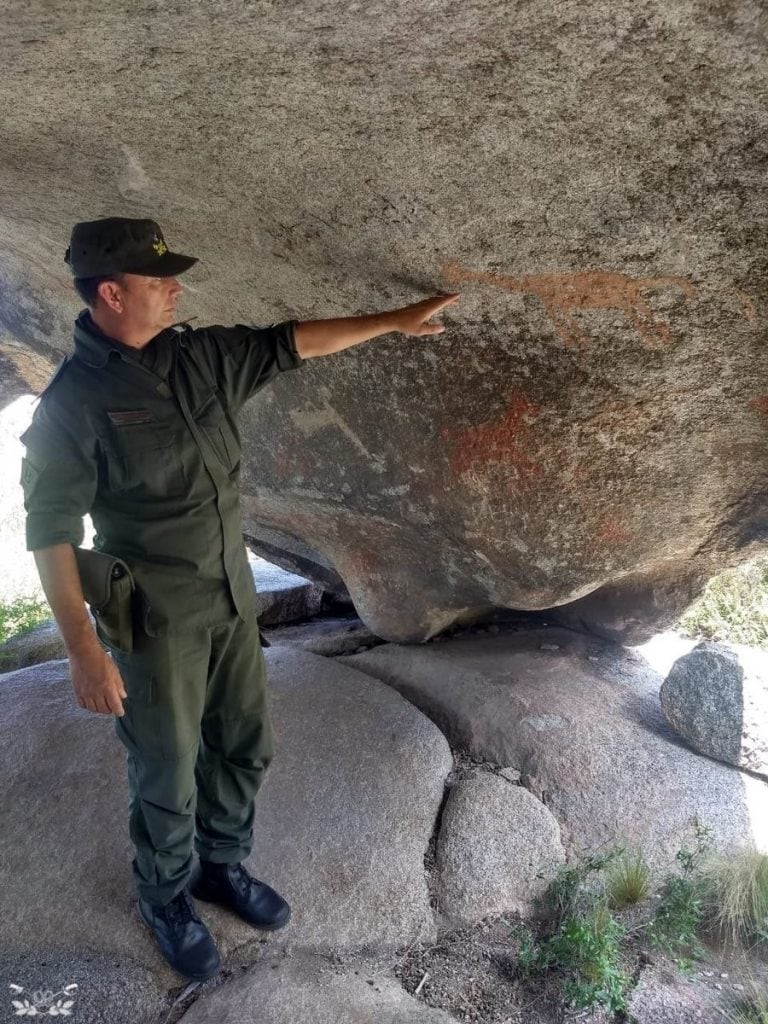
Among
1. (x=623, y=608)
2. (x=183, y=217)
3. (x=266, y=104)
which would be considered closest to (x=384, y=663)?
(x=623, y=608)

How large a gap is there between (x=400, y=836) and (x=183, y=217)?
8.16 ft

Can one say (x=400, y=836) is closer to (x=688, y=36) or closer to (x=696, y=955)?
(x=696, y=955)

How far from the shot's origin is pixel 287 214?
2975mm

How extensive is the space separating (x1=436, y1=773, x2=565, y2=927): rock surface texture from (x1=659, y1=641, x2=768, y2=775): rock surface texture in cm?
94

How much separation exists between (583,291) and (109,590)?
1.74 metres

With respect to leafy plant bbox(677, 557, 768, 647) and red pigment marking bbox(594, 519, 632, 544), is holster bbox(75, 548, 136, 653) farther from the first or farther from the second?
leafy plant bbox(677, 557, 768, 647)

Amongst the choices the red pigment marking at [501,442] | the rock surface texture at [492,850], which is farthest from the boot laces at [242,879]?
the red pigment marking at [501,442]

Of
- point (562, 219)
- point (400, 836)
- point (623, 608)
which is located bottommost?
point (400, 836)

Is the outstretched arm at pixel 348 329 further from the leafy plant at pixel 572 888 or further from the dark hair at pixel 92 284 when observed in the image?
the leafy plant at pixel 572 888

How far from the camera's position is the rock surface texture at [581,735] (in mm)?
3760

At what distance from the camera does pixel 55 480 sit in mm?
2350

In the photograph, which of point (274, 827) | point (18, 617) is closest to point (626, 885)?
point (274, 827)

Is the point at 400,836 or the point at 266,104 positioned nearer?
the point at 266,104

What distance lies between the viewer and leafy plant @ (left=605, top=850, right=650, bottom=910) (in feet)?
10.8
